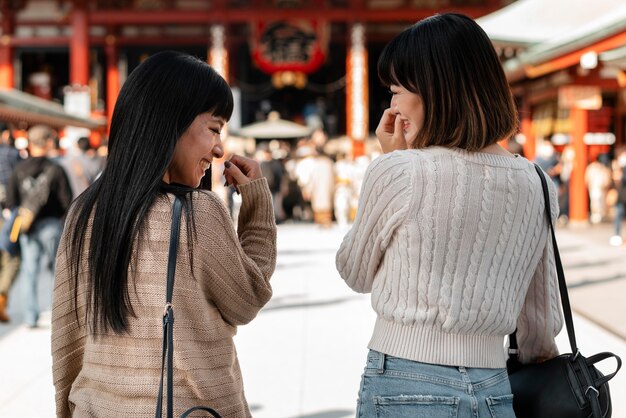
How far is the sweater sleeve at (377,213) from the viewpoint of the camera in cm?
182

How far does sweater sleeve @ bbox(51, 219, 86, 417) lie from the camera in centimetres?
193

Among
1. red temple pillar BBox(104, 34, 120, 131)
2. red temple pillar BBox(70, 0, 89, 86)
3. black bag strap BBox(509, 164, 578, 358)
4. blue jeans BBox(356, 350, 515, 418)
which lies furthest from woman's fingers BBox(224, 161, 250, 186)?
red temple pillar BBox(104, 34, 120, 131)

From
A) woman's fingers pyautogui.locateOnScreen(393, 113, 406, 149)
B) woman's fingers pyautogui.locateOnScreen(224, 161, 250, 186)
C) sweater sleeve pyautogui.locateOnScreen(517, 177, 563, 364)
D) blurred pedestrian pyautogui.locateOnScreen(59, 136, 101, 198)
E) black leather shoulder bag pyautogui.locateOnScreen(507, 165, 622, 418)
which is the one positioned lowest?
black leather shoulder bag pyautogui.locateOnScreen(507, 165, 622, 418)

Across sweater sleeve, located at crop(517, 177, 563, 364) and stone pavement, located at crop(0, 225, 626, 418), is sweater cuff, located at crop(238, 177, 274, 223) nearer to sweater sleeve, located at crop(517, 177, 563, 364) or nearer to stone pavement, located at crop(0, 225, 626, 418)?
sweater sleeve, located at crop(517, 177, 563, 364)

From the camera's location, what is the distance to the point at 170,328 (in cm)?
175

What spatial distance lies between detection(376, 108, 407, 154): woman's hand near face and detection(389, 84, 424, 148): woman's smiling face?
0.05ft

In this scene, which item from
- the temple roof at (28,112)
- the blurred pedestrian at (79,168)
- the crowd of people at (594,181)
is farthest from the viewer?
the crowd of people at (594,181)

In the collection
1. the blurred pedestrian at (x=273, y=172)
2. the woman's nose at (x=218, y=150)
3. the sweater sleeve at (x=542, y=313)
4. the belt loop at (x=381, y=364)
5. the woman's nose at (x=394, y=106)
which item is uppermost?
the blurred pedestrian at (x=273, y=172)

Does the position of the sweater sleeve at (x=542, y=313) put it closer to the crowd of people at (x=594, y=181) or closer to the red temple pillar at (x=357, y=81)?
the crowd of people at (x=594, y=181)

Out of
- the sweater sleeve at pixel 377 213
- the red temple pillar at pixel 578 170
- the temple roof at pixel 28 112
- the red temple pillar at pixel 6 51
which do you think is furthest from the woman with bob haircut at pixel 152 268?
the red temple pillar at pixel 6 51

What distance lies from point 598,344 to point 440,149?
4.63m

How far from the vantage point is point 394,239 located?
1853 millimetres

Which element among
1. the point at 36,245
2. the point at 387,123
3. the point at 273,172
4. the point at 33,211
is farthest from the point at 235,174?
the point at 273,172

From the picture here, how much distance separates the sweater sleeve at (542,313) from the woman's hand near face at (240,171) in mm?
679
